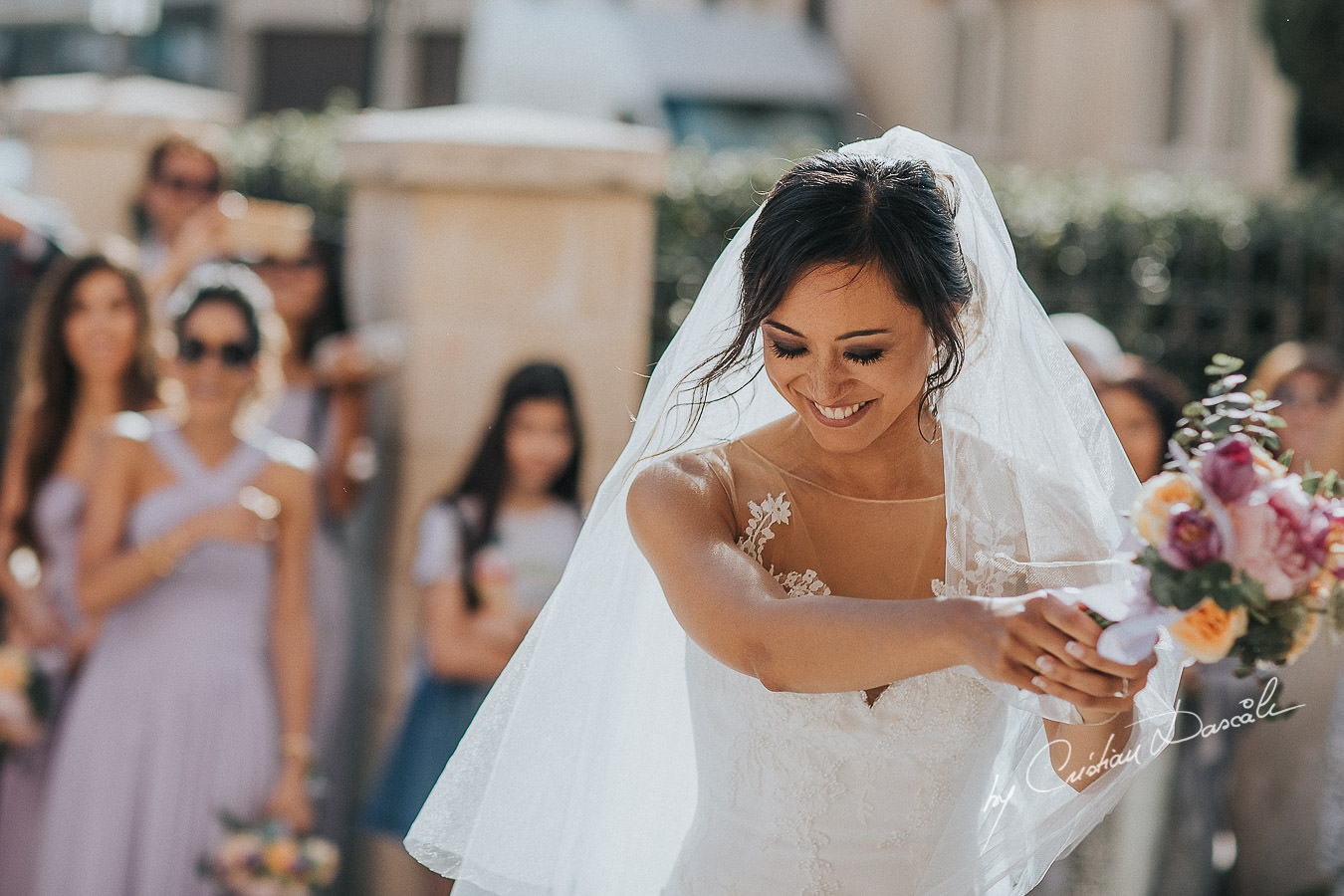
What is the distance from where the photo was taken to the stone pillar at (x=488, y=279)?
15.8ft

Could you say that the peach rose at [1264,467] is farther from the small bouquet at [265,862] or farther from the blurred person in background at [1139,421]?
the small bouquet at [265,862]

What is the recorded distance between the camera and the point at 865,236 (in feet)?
7.01

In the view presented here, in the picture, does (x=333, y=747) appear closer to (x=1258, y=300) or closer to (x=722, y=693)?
(x=722, y=693)

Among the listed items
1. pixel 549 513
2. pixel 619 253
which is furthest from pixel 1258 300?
pixel 549 513

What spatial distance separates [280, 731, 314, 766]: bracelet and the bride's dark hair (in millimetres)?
2442

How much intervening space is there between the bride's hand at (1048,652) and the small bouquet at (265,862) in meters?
2.75

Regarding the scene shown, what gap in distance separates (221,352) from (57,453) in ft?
2.28

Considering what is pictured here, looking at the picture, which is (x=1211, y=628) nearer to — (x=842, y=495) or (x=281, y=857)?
(x=842, y=495)

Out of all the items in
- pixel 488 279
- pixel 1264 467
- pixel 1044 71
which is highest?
pixel 1044 71

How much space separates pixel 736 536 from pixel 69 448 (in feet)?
9.49

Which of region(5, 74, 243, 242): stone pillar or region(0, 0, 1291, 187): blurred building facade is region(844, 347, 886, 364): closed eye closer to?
region(5, 74, 243, 242): stone pillar

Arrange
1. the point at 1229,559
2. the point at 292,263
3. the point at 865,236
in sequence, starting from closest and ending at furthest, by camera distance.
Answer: the point at 1229,559
the point at 865,236
the point at 292,263

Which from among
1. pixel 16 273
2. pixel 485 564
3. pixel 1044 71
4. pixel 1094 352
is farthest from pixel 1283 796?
pixel 1044 71

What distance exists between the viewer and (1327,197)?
23.6 ft
